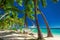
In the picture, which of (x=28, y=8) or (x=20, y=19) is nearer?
(x=28, y=8)

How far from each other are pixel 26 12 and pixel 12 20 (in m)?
2.33

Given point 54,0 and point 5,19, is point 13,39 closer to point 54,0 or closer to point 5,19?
point 54,0

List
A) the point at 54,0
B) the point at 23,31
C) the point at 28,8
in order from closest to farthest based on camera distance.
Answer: the point at 54,0 → the point at 28,8 → the point at 23,31

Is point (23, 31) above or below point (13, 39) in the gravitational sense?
above

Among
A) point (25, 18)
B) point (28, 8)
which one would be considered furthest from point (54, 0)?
point (25, 18)

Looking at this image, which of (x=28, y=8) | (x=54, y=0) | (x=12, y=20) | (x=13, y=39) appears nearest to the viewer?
(x=13, y=39)

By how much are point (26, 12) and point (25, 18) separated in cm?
134

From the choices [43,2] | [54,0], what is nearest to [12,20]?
[43,2]

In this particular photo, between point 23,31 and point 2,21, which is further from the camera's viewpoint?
point 23,31

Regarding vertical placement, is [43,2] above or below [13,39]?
above

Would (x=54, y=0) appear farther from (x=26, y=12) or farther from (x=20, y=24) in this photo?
(x=20, y=24)

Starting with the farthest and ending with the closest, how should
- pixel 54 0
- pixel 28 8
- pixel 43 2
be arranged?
pixel 28 8, pixel 43 2, pixel 54 0

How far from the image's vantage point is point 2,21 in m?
30.7

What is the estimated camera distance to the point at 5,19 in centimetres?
3147
